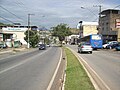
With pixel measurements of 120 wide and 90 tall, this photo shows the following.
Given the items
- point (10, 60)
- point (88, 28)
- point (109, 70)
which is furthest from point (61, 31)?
point (109, 70)

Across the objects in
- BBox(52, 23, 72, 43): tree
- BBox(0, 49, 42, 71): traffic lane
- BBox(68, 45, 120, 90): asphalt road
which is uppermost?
BBox(52, 23, 72, 43): tree

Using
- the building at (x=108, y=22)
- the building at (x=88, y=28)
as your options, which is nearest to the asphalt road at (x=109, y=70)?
the building at (x=108, y=22)

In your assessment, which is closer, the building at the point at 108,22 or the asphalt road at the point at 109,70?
the asphalt road at the point at 109,70

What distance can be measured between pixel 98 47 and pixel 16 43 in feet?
118

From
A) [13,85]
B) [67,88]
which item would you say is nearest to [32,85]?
[13,85]

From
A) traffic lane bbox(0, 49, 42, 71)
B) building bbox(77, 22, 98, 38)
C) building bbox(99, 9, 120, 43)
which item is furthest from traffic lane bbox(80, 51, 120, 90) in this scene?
building bbox(77, 22, 98, 38)

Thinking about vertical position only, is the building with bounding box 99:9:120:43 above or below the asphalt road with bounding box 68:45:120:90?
above

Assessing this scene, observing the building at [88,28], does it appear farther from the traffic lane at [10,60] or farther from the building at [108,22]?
the traffic lane at [10,60]

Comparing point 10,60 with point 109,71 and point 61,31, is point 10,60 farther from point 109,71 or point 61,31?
point 61,31

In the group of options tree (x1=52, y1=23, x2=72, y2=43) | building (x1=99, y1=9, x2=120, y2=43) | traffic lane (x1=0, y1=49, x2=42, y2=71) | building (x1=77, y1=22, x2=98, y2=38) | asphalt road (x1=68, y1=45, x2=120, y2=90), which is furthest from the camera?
building (x1=77, y1=22, x2=98, y2=38)

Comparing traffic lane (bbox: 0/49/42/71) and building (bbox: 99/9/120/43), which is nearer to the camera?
traffic lane (bbox: 0/49/42/71)

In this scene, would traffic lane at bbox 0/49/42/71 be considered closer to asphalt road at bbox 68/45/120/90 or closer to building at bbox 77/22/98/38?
asphalt road at bbox 68/45/120/90

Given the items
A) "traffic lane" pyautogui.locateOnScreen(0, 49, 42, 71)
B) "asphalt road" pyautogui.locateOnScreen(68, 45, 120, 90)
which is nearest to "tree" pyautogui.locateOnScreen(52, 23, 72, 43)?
"traffic lane" pyautogui.locateOnScreen(0, 49, 42, 71)

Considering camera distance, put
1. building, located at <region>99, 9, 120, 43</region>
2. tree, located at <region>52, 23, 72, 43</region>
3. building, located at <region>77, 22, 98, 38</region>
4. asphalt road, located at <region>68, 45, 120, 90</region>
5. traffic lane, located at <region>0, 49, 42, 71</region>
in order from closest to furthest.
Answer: asphalt road, located at <region>68, 45, 120, 90</region>
traffic lane, located at <region>0, 49, 42, 71</region>
building, located at <region>99, 9, 120, 43</region>
tree, located at <region>52, 23, 72, 43</region>
building, located at <region>77, 22, 98, 38</region>
